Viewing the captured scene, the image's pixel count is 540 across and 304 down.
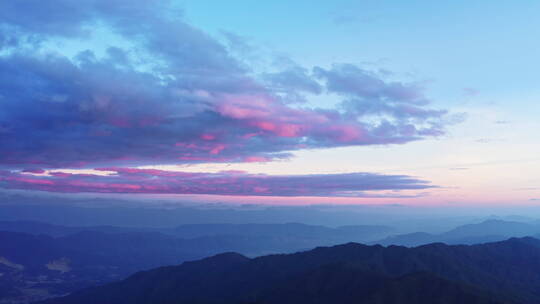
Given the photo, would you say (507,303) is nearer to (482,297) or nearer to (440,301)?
(482,297)

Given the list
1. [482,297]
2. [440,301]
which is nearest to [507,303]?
[482,297]
